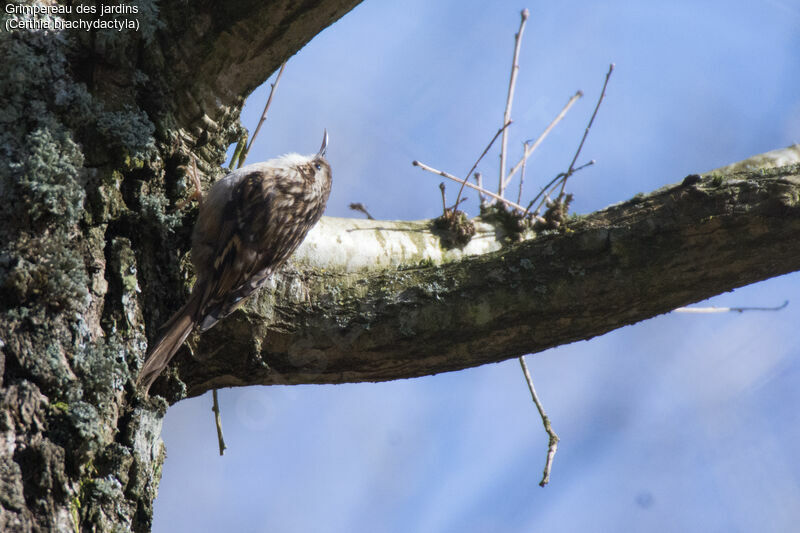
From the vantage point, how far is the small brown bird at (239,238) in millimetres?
1603

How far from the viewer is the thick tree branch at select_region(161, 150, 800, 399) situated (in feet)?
5.49

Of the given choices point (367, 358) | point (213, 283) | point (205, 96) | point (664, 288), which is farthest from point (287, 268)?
point (664, 288)

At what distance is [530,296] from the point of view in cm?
171

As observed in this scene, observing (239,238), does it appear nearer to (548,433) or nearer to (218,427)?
(218,427)

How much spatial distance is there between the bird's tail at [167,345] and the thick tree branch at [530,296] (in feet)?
0.31

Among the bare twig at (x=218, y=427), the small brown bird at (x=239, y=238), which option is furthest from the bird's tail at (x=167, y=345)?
the bare twig at (x=218, y=427)

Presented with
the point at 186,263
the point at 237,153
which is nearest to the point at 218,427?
the point at 186,263

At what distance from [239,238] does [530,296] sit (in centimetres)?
96

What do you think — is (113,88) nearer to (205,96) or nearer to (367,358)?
(205,96)

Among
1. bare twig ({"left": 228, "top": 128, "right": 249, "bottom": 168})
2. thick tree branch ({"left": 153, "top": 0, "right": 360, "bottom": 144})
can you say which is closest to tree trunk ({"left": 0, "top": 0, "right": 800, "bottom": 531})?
thick tree branch ({"left": 153, "top": 0, "right": 360, "bottom": 144})

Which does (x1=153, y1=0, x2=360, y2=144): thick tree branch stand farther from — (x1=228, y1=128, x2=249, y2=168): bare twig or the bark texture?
(x1=228, y1=128, x2=249, y2=168): bare twig

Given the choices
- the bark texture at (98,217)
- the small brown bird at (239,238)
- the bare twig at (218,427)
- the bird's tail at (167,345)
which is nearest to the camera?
the bark texture at (98,217)

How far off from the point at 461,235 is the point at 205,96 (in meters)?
0.89

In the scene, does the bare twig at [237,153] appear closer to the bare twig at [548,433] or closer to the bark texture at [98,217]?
the bark texture at [98,217]
